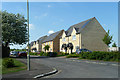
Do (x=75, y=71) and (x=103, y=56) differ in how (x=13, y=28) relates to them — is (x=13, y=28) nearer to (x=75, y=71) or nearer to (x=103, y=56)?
(x=103, y=56)

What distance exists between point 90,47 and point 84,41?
8.14ft

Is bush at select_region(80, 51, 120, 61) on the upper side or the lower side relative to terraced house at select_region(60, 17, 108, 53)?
lower

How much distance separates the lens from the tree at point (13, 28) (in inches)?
1038

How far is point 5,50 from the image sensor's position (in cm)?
2755

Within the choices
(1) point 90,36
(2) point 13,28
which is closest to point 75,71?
(2) point 13,28

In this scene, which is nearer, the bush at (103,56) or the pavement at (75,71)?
the pavement at (75,71)

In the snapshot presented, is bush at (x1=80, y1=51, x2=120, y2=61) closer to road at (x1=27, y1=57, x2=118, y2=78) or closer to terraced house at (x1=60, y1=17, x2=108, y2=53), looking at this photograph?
road at (x1=27, y1=57, x2=118, y2=78)

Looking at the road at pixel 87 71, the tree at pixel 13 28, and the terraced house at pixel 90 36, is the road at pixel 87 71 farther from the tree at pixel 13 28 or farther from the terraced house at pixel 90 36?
the terraced house at pixel 90 36

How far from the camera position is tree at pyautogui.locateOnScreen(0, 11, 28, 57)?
26.4m

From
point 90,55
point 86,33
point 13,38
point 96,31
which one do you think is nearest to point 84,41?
point 86,33

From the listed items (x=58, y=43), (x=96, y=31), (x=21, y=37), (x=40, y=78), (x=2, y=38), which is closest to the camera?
(x=40, y=78)

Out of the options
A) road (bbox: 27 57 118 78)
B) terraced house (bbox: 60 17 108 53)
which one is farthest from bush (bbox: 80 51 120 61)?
terraced house (bbox: 60 17 108 53)

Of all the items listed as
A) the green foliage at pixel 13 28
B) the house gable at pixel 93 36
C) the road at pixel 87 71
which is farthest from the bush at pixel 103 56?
the house gable at pixel 93 36

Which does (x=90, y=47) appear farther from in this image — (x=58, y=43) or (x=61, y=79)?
(x=61, y=79)
